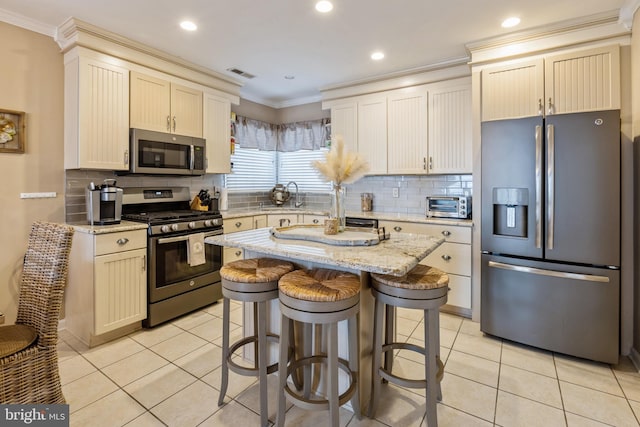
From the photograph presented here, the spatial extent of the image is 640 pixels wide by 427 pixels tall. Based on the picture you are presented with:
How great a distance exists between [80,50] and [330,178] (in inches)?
93.4

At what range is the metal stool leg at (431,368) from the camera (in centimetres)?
158

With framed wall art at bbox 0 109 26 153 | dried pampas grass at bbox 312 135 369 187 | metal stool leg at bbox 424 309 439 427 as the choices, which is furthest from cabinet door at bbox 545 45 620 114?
framed wall art at bbox 0 109 26 153

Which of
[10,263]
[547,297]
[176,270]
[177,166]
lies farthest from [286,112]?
[547,297]

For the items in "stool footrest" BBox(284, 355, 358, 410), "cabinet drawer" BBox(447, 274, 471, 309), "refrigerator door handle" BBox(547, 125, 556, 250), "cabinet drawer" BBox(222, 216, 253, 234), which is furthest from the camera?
"cabinet drawer" BBox(222, 216, 253, 234)

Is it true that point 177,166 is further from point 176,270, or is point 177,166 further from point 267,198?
point 267,198

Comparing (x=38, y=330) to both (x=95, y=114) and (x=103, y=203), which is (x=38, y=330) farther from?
(x=95, y=114)

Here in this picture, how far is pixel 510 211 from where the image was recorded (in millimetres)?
2602

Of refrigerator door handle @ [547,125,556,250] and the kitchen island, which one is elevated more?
refrigerator door handle @ [547,125,556,250]

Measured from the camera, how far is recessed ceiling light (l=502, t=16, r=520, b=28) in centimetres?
252

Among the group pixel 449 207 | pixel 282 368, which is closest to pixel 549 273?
pixel 449 207

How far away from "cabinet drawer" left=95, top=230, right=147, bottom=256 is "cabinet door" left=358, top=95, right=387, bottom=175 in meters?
2.46

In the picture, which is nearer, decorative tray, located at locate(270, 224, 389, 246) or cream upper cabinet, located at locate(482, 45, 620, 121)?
decorative tray, located at locate(270, 224, 389, 246)

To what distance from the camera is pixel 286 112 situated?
5.02 metres

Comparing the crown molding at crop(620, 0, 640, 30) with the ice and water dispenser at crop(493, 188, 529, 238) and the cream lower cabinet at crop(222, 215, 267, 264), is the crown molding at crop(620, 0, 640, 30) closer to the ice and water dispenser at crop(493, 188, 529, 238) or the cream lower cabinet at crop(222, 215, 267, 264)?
the ice and water dispenser at crop(493, 188, 529, 238)
